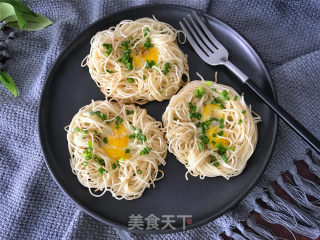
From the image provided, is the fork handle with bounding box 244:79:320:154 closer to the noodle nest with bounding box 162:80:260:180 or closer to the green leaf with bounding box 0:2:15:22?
the noodle nest with bounding box 162:80:260:180

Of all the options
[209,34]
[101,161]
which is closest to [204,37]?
[209,34]

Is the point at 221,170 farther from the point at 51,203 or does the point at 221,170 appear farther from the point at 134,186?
the point at 51,203

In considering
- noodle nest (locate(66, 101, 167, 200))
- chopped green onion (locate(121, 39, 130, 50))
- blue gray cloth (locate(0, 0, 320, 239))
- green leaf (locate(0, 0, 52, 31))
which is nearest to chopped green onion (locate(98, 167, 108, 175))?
noodle nest (locate(66, 101, 167, 200))

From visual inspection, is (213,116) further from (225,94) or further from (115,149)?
(115,149)

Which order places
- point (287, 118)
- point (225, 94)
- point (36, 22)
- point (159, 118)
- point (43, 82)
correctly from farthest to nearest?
point (36, 22) → point (43, 82) → point (159, 118) → point (225, 94) → point (287, 118)

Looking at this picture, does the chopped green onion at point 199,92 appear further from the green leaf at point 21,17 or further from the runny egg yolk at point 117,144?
the green leaf at point 21,17

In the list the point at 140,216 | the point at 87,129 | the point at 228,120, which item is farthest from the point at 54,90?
the point at 228,120

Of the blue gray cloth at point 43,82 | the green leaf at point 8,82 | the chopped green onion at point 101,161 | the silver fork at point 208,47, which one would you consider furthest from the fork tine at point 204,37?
the green leaf at point 8,82
